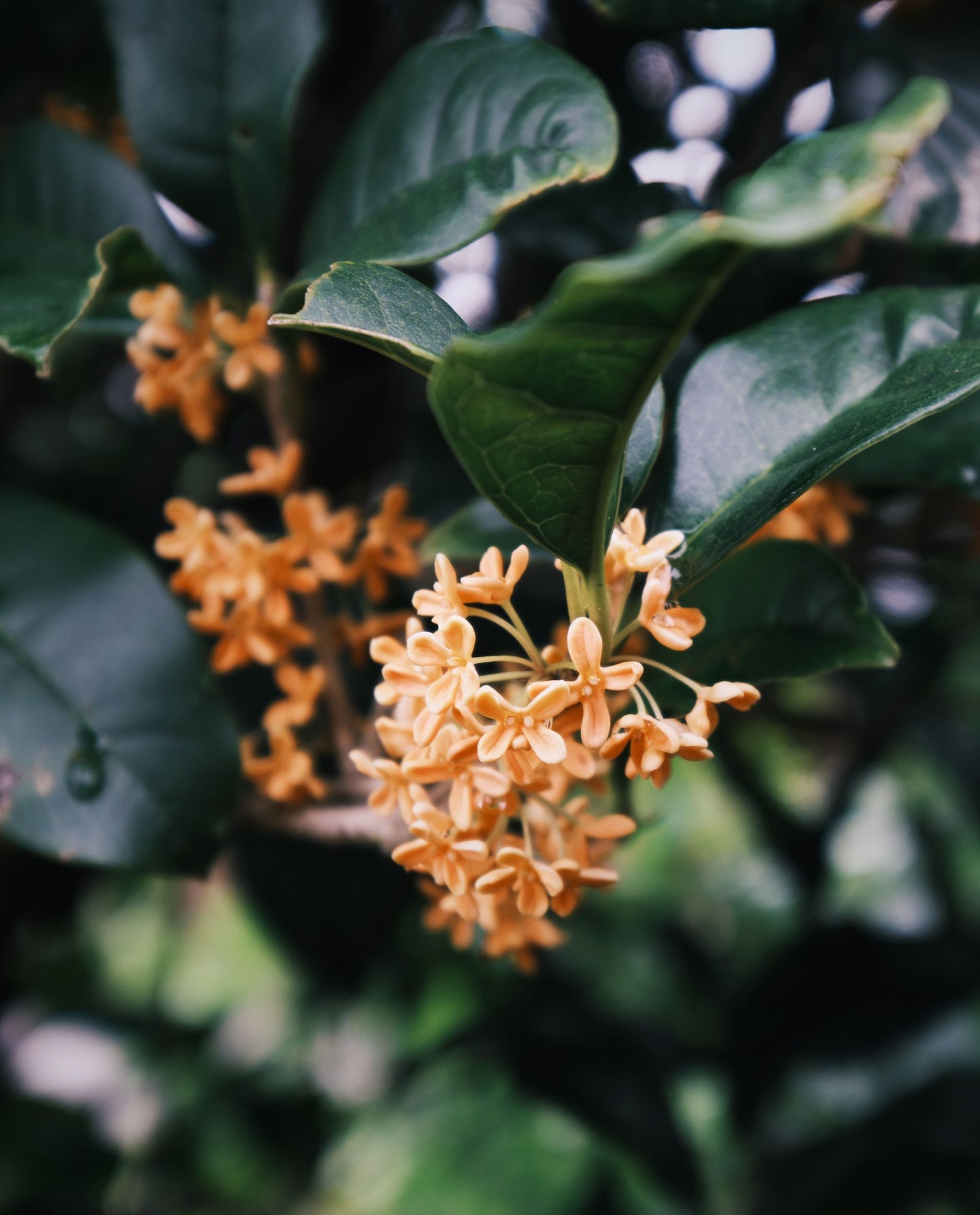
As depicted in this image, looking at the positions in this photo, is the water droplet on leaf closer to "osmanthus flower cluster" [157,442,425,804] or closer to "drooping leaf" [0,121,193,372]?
"osmanthus flower cluster" [157,442,425,804]

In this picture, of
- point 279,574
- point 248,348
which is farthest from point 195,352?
point 279,574

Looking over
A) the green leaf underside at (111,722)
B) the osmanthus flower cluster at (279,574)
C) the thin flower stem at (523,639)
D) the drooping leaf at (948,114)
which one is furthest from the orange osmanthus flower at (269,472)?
the drooping leaf at (948,114)

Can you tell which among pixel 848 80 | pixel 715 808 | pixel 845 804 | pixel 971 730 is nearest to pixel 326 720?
pixel 848 80

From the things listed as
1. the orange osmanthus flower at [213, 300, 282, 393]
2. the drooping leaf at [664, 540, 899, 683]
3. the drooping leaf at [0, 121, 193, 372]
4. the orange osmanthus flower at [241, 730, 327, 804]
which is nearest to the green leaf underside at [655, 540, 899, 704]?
the drooping leaf at [664, 540, 899, 683]

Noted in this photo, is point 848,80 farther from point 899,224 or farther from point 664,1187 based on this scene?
point 664,1187

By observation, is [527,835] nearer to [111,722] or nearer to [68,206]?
[111,722]

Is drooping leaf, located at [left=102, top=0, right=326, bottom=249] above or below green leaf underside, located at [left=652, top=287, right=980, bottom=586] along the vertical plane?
above
